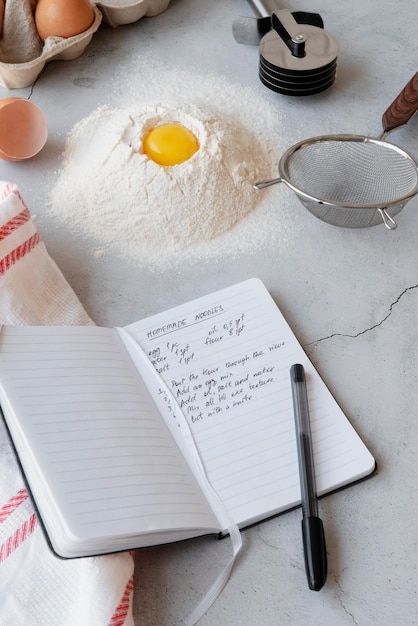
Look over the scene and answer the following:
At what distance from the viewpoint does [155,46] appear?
1371 millimetres

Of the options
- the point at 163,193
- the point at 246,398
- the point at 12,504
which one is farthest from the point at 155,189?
the point at 12,504

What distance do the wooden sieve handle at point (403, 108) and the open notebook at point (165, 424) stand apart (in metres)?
0.45

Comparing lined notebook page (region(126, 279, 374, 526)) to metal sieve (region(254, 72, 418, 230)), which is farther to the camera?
metal sieve (region(254, 72, 418, 230))

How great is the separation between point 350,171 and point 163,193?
315mm

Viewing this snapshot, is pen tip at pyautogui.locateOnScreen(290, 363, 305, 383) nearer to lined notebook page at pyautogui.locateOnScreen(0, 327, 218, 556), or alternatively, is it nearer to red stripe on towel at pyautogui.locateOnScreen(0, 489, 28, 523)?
lined notebook page at pyautogui.locateOnScreen(0, 327, 218, 556)

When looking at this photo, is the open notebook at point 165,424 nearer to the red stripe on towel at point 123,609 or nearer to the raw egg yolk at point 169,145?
the red stripe on towel at point 123,609

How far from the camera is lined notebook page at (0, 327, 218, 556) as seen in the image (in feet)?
2.30

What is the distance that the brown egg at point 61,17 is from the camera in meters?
1.23

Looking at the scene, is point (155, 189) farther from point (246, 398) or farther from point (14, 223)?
point (246, 398)

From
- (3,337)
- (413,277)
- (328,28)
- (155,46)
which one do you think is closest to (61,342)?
(3,337)

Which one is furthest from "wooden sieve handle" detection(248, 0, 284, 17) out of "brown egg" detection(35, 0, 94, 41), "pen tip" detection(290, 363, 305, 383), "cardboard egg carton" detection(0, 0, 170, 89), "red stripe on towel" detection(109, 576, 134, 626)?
"red stripe on towel" detection(109, 576, 134, 626)

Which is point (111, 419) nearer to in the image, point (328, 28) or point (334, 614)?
point (334, 614)

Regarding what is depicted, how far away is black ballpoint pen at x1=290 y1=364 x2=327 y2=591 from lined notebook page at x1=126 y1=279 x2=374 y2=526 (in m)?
0.01

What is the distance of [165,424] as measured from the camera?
84 centimetres
